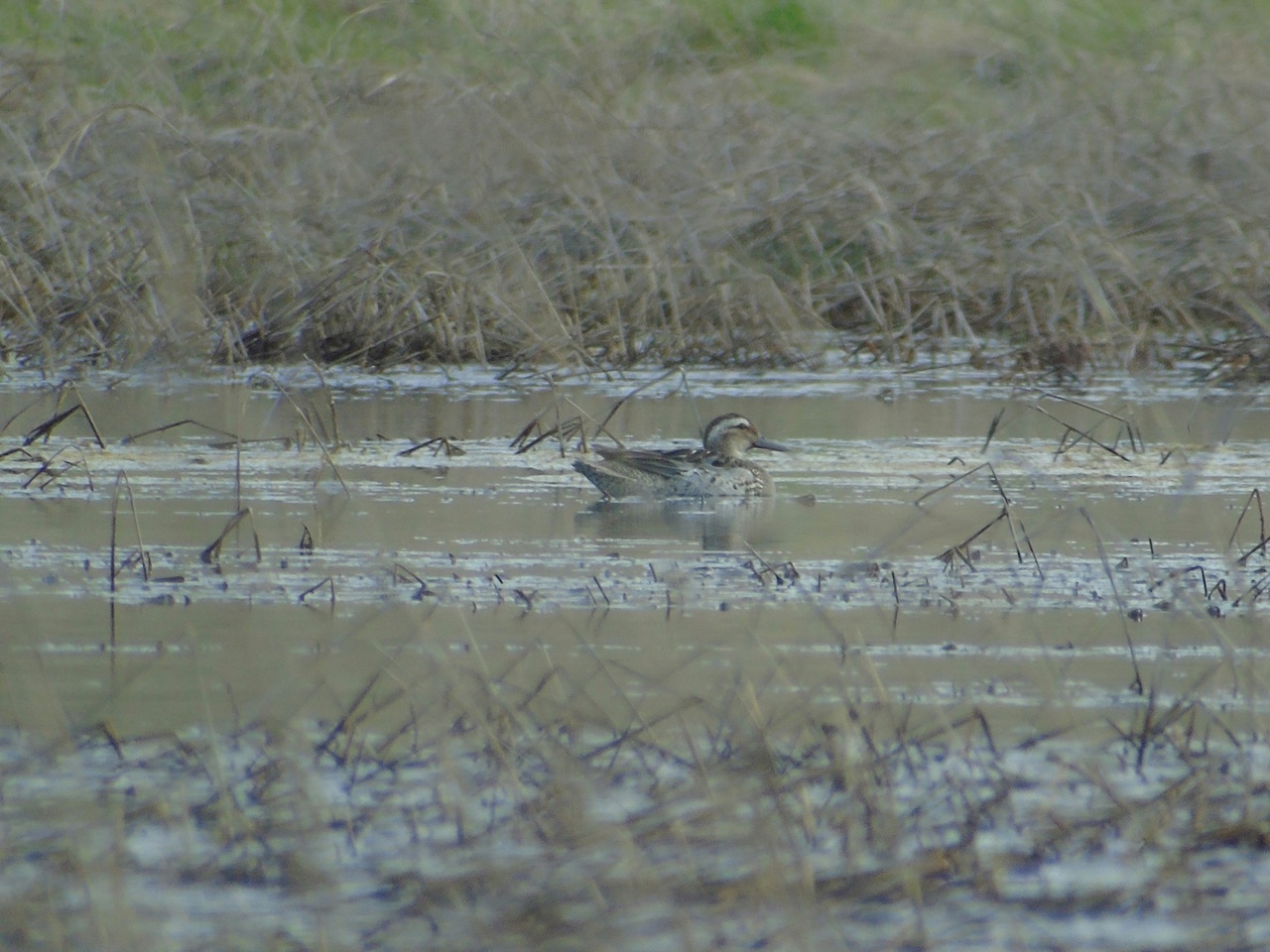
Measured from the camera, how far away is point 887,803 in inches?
151

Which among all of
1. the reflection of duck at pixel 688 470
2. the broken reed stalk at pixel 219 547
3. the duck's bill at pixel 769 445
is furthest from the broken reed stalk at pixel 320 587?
the duck's bill at pixel 769 445

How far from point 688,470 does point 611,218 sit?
14.3ft

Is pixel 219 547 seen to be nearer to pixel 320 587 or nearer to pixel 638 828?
pixel 320 587

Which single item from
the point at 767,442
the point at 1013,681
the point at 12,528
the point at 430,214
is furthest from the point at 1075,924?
the point at 430,214

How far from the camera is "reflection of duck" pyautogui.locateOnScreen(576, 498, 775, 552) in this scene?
24.1 ft

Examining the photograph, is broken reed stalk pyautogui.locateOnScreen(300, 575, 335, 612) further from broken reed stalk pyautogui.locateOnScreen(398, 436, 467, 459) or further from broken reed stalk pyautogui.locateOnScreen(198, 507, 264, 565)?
broken reed stalk pyautogui.locateOnScreen(398, 436, 467, 459)

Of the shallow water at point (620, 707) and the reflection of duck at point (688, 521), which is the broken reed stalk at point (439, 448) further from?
the reflection of duck at point (688, 521)

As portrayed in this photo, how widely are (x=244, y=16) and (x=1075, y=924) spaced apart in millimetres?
15268

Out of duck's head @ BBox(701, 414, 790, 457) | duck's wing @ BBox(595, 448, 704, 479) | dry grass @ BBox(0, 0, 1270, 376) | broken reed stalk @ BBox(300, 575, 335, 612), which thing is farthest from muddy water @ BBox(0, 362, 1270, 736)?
dry grass @ BBox(0, 0, 1270, 376)

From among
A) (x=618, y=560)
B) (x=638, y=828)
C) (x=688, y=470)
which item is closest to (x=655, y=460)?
(x=688, y=470)

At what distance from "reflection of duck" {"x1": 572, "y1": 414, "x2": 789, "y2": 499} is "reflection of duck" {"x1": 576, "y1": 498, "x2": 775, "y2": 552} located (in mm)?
48

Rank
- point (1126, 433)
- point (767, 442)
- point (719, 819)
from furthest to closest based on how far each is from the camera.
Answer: point (1126, 433) < point (767, 442) < point (719, 819)

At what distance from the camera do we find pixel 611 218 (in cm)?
1259

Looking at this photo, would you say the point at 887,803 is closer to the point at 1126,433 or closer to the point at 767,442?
the point at 767,442
